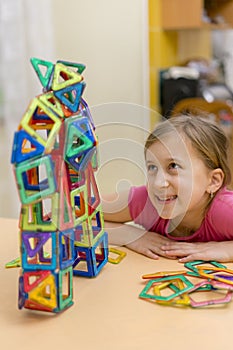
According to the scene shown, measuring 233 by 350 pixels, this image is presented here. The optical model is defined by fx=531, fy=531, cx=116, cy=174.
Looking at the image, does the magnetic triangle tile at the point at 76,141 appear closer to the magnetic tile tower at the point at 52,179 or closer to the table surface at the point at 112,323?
the magnetic tile tower at the point at 52,179

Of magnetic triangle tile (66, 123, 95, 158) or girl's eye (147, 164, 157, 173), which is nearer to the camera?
magnetic triangle tile (66, 123, 95, 158)

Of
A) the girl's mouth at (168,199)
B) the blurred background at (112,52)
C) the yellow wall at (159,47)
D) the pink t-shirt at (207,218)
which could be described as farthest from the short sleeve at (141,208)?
the yellow wall at (159,47)

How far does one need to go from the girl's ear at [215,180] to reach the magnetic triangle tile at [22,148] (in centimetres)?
45

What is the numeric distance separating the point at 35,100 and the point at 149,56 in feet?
6.49

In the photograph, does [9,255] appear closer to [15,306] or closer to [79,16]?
[15,306]

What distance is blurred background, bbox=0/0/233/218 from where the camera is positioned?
2334 mm

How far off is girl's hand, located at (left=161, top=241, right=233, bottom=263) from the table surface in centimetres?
13

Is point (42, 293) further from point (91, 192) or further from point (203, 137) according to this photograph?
point (203, 137)

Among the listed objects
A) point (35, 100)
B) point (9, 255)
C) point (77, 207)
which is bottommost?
point (9, 255)

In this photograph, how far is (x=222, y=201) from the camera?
1.13 meters

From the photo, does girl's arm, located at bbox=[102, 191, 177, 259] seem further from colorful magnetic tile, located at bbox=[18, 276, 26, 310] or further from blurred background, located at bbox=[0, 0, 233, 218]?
blurred background, located at bbox=[0, 0, 233, 218]

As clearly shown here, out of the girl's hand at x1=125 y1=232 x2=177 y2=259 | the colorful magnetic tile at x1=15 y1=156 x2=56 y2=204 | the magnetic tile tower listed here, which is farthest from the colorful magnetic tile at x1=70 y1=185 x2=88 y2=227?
the girl's hand at x1=125 y1=232 x2=177 y2=259

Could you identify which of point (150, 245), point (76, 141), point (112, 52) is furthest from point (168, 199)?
point (112, 52)

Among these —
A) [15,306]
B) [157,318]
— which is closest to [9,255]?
[15,306]
